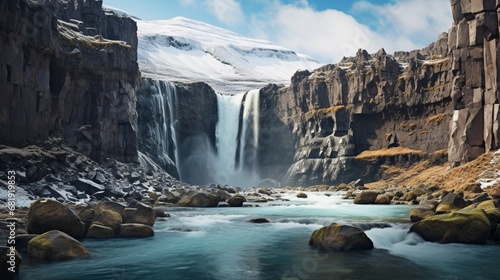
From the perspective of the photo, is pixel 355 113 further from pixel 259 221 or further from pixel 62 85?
pixel 259 221

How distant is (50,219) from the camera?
596 inches

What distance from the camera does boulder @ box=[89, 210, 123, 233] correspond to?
57.3ft

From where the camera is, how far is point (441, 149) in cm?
6694

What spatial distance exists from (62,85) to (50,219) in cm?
3111

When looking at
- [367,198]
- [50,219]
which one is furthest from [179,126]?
[50,219]

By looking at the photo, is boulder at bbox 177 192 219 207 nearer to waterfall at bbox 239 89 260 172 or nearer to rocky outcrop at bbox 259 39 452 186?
rocky outcrop at bbox 259 39 452 186

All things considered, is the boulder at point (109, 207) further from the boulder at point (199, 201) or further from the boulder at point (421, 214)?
the boulder at point (421, 214)

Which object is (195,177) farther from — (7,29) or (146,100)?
(7,29)

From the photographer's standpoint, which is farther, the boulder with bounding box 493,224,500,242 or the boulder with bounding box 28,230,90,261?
the boulder with bounding box 493,224,500,242

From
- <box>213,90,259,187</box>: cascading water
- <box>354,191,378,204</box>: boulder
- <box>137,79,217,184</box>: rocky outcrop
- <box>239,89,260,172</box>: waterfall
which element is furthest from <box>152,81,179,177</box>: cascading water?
<box>354,191,378,204</box>: boulder

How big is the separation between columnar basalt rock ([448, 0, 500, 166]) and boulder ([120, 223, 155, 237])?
36704mm

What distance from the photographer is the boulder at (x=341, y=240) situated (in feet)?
46.6

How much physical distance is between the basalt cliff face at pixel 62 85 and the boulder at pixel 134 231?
18350 millimetres

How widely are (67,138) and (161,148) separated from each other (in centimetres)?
2615
